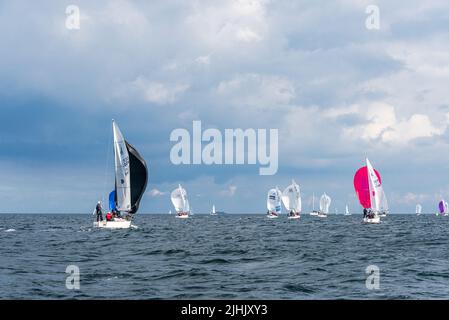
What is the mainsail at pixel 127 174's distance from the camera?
53309mm

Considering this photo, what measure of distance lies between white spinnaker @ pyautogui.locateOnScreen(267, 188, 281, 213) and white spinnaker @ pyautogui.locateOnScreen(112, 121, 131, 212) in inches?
2982

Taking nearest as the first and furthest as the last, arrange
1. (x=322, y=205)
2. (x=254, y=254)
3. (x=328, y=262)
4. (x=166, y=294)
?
(x=166, y=294)
(x=328, y=262)
(x=254, y=254)
(x=322, y=205)

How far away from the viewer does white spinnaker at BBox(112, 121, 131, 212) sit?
5322cm

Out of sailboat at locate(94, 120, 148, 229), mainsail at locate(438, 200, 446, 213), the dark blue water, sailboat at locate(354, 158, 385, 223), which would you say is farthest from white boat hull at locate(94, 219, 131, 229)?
mainsail at locate(438, 200, 446, 213)

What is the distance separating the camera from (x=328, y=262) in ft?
79.5

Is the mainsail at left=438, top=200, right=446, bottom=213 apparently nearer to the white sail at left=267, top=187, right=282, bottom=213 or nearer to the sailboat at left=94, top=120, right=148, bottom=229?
the white sail at left=267, top=187, right=282, bottom=213

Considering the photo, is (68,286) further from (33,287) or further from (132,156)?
(132,156)
